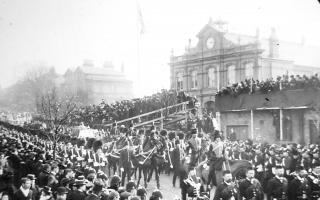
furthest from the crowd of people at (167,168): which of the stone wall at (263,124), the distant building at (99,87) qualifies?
the distant building at (99,87)

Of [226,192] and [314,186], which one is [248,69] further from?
[226,192]

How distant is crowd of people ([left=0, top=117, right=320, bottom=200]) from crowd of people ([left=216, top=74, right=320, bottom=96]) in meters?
1.82

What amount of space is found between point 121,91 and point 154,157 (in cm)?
933

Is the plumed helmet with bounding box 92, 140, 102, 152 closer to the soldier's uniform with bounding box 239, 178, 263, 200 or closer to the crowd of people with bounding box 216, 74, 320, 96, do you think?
the crowd of people with bounding box 216, 74, 320, 96

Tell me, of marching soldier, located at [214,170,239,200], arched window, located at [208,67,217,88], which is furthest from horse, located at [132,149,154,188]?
arched window, located at [208,67,217,88]

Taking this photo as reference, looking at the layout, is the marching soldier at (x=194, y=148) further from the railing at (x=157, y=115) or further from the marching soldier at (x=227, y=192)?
the railing at (x=157, y=115)

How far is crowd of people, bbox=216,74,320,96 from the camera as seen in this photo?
11.7 meters

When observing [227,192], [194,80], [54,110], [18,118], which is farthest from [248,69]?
[227,192]

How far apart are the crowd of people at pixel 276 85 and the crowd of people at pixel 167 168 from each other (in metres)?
1.82

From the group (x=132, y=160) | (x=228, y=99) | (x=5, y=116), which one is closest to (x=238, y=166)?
(x=132, y=160)

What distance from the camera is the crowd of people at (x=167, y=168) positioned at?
693 cm

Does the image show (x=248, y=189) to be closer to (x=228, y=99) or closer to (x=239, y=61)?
(x=228, y=99)

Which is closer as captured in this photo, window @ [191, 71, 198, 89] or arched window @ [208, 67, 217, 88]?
arched window @ [208, 67, 217, 88]

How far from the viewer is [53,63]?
1260 centimetres
